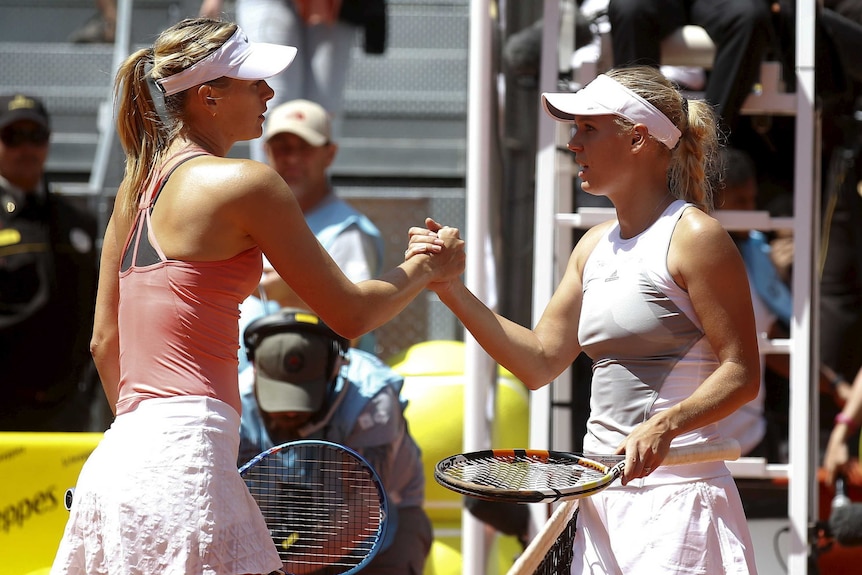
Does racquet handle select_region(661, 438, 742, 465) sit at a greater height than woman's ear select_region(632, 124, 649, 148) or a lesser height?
lesser

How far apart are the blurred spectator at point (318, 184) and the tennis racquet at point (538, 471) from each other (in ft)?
7.93

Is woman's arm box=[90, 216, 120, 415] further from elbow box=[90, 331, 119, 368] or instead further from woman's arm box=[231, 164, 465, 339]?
woman's arm box=[231, 164, 465, 339]

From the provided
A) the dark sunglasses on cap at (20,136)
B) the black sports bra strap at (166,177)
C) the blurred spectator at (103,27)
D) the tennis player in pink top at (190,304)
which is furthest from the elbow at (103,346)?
the blurred spectator at (103,27)

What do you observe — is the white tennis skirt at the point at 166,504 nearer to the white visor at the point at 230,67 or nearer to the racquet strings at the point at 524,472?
the racquet strings at the point at 524,472

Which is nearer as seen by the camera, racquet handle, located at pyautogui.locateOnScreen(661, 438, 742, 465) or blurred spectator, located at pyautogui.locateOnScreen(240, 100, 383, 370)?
racquet handle, located at pyautogui.locateOnScreen(661, 438, 742, 465)

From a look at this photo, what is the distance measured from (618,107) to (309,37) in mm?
3383

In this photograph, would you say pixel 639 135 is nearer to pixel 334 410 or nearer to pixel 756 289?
pixel 334 410

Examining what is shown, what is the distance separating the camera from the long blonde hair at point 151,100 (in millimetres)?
2498

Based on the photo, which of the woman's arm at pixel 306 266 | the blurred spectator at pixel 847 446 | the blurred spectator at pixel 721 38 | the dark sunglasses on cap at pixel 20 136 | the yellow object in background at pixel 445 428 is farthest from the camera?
the dark sunglasses on cap at pixel 20 136

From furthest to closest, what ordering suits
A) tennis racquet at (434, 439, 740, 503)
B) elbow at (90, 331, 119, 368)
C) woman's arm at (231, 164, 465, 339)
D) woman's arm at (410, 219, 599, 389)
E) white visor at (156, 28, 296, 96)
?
woman's arm at (410, 219, 599, 389) → elbow at (90, 331, 119, 368) → white visor at (156, 28, 296, 96) → woman's arm at (231, 164, 465, 339) → tennis racquet at (434, 439, 740, 503)

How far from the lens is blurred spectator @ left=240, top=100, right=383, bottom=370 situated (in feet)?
16.4

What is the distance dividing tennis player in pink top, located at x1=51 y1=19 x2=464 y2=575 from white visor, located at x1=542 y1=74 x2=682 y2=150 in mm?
637

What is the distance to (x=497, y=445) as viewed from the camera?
14.8 feet

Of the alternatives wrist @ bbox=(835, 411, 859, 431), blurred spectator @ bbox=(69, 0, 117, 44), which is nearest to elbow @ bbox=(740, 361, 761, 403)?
wrist @ bbox=(835, 411, 859, 431)
